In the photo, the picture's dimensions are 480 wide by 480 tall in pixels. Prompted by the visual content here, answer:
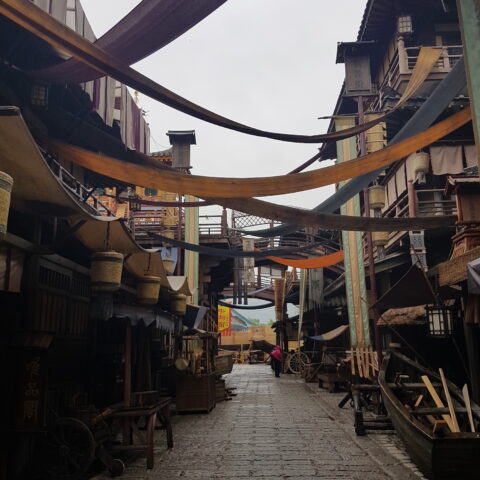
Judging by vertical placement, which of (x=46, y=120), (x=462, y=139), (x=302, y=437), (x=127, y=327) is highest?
(x=462, y=139)

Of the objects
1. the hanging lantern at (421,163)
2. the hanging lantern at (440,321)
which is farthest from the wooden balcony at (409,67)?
the hanging lantern at (440,321)

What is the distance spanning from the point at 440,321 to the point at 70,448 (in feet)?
20.7

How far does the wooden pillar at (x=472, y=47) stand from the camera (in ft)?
13.0

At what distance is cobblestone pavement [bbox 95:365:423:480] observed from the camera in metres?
6.84

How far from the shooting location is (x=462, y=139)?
54.7ft

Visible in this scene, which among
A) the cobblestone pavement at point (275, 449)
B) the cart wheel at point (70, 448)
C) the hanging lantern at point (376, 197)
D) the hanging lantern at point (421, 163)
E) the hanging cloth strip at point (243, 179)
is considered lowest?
the cobblestone pavement at point (275, 449)

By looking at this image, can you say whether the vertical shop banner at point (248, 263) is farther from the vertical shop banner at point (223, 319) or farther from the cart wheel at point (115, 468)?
the vertical shop banner at point (223, 319)

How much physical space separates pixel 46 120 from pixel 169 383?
9552mm

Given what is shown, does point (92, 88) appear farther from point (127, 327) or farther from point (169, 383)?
point (169, 383)

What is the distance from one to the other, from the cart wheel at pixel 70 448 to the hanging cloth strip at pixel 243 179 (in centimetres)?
330

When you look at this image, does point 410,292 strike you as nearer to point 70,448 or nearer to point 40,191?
point 70,448

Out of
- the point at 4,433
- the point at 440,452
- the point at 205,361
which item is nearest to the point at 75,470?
the point at 4,433

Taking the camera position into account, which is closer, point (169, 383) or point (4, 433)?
point (4, 433)

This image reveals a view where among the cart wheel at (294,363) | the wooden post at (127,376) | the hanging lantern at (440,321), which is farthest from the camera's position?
the cart wheel at (294,363)
